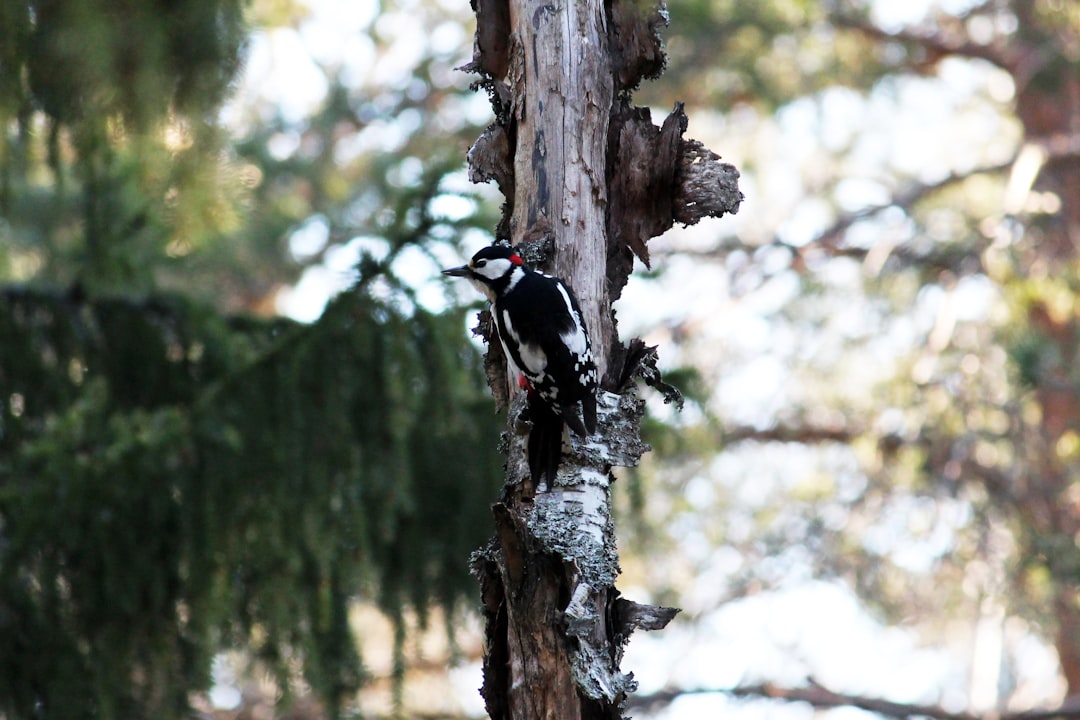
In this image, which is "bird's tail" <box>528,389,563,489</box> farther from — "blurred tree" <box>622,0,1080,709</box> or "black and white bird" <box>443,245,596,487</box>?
"blurred tree" <box>622,0,1080,709</box>

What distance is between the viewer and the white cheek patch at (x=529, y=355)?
2754mm

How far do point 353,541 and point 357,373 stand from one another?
55 centimetres

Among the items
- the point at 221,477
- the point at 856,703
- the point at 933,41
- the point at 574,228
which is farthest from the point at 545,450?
the point at 933,41

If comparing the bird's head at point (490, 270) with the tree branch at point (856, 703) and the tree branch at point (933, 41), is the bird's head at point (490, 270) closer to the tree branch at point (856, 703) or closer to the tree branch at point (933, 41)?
the tree branch at point (856, 703)

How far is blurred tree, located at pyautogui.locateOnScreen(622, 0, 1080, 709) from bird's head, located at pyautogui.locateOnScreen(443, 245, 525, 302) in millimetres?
2011

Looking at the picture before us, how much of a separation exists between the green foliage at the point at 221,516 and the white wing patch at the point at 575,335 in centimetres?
105

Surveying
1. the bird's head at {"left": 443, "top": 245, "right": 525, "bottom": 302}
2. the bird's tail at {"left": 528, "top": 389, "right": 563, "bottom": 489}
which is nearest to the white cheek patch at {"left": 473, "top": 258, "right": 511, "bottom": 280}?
the bird's head at {"left": 443, "top": 245, "right": 525, "bottom": 302}

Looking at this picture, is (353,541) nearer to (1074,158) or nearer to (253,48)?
(253,48)

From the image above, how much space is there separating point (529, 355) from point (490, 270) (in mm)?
591

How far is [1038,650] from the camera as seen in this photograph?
11820 millimetres

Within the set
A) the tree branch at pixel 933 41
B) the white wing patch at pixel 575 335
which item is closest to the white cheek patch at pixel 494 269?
the white wing patch at pixel 575 335

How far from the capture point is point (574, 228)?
8.64 feet

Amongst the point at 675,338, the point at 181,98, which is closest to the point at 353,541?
the point at 181,98

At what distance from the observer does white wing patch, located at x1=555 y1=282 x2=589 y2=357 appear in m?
2.65
